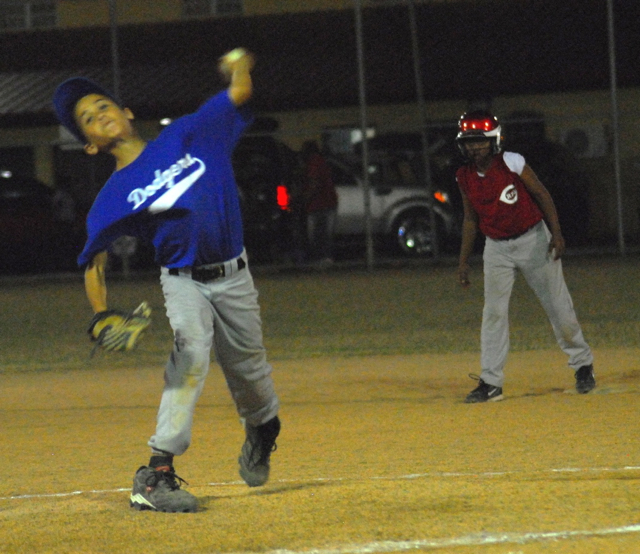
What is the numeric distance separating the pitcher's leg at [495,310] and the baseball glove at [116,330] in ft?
11.2

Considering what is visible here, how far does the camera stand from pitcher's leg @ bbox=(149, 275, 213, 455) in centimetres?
500

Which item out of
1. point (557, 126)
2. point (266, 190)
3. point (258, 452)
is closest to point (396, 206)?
point (266, 190)

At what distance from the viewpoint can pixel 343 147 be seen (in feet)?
67.1

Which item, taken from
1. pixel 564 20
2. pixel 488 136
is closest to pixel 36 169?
pixel 564 20

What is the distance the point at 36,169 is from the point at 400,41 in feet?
25.8

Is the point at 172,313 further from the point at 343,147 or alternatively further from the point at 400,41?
the point at 400,41

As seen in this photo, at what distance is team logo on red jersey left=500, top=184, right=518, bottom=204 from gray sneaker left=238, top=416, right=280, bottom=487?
2.86 metres

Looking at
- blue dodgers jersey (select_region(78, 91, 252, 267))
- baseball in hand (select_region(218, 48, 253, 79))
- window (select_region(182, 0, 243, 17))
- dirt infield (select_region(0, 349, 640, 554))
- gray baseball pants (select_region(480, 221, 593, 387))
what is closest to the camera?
dirt infield (select_region(0, 349, 640, 554))

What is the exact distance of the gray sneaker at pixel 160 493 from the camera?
499 cm

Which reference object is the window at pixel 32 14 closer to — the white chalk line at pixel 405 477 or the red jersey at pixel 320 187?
the red jersey at pixel 320 187

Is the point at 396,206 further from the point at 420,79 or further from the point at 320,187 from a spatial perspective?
the point at 420,79

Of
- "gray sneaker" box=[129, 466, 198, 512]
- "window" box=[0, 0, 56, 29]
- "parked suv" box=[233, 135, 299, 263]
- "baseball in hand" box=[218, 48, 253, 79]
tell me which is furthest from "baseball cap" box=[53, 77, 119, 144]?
"window" box=[0, 0, 56, 29]

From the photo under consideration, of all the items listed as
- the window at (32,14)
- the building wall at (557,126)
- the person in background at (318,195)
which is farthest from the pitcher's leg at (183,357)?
the window at (32,14)

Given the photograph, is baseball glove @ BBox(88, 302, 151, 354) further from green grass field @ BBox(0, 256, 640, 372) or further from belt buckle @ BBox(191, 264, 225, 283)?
green grass field @ BBox(0, 256, 640, 372)
